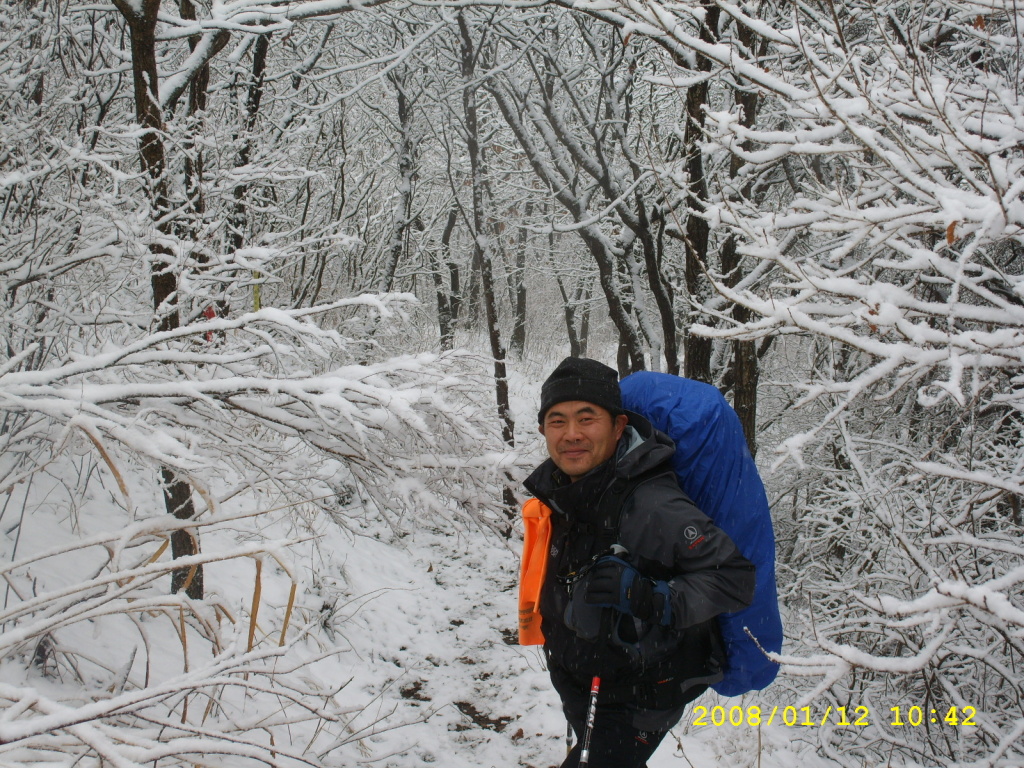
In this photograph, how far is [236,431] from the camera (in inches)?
99.6

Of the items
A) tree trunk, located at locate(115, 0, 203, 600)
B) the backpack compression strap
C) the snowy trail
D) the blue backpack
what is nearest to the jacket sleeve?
the blue backpack

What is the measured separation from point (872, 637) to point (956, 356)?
3.54 m

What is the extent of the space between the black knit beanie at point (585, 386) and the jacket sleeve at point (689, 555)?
1.09 feet

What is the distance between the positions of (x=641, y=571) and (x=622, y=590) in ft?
0.60

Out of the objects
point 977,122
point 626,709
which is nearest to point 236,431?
point 626,709

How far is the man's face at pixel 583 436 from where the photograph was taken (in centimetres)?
209

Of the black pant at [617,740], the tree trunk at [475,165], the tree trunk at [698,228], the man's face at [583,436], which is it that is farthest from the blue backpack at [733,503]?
the tree trunk at [475,165]

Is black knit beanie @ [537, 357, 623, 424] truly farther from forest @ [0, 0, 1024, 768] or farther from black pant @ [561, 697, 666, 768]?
black pant @ [561, 697, 666, 768]

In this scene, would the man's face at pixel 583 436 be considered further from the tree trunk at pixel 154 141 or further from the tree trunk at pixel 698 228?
the tree trunk at pixel 698 228

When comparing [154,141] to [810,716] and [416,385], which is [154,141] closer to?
[416,385]

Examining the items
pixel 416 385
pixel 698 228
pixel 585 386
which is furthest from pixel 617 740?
pixel 698 228

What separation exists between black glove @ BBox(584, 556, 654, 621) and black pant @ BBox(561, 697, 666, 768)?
17.6 inches

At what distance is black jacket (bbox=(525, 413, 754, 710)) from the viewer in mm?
1771

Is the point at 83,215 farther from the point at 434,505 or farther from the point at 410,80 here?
the point at 410,80
